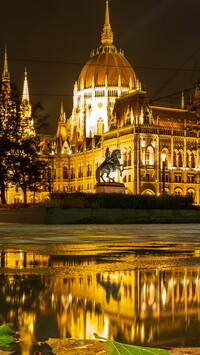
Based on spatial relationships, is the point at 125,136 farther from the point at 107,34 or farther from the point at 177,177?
the point at 107,34

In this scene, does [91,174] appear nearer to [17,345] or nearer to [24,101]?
[24,101]

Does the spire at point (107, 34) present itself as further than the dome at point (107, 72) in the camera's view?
Yes

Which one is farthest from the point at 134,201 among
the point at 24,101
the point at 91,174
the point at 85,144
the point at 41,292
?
the point at 85,144

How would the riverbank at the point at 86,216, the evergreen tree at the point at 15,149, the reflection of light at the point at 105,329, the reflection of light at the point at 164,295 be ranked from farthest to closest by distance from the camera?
the evergreen tree at the point at 15,149
the riverbank at the point at 86,216
the reflection of light at the point at 164,295
the reflection of light at the point at 105,329

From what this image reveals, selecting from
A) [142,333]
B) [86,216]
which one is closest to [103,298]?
[142,333]

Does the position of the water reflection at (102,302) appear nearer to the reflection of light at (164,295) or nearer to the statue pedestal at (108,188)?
the reflection of light at (164,295)

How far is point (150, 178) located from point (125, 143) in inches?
331

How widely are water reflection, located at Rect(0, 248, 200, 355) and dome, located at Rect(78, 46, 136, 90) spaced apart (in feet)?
382

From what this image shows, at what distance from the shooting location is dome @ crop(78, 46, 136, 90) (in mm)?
123875

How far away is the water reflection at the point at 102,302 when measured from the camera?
12.8 feet

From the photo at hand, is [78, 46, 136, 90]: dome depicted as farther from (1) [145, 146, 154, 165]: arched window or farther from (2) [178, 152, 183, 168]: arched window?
(1) [145, 146, 154, 165]: arched window

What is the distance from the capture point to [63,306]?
4930 millimetres

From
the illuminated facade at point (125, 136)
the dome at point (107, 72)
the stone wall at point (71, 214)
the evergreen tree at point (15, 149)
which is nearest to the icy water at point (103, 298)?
the stone wall at point (71, 214)

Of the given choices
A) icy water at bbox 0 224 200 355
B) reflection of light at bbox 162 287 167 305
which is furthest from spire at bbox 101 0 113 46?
reflection of light at bbox 162 287 167 305
